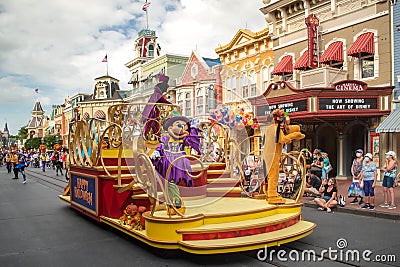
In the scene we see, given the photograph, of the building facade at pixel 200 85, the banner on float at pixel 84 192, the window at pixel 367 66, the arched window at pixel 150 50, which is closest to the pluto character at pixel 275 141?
the building facade at pixel 200 85

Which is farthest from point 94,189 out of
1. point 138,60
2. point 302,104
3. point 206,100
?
point 138,60

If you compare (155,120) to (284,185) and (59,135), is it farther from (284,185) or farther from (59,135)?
(59,135)

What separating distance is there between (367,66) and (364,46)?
114 centimetres

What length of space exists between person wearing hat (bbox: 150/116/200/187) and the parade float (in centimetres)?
2

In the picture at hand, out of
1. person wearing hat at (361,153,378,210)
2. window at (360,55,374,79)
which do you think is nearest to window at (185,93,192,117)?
person wearing hat at (361,153,378,210)

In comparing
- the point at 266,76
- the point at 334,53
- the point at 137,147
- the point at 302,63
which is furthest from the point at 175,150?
the point at 266,76

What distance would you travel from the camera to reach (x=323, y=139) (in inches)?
744

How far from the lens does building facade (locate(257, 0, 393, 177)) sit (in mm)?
14977

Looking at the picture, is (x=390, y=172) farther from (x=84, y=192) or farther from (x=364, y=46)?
(x=364, y=46)

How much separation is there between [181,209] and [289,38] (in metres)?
16.1

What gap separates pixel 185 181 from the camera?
6195 millimetres

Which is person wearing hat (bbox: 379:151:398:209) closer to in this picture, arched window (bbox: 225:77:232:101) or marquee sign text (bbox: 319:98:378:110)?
arched window (bbox: 225:77:232:101)

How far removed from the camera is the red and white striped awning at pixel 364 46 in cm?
1512

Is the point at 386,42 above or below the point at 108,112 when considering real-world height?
above
